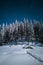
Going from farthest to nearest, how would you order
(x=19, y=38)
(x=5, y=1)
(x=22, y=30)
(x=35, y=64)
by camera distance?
1. (x=19, y=38)
2. (x=22, y=30)
3. (x=5, y=1)
4. (x=35, y=64)

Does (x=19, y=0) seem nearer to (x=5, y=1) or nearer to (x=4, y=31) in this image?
(x=5, y=1)

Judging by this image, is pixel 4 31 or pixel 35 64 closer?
pixel 35 64

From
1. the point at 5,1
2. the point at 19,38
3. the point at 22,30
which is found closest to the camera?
the point at 5,1

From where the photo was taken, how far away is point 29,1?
4043 millimetres

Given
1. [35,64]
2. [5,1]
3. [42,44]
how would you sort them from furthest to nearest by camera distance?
[42,44] → [5,1] → [35,64]

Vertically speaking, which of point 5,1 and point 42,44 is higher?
point 5,1

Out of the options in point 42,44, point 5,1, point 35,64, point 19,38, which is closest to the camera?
point 35,64

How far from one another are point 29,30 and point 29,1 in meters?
13.3

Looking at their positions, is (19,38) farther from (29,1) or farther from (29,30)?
(29,1)

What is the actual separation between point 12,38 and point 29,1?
1392 cm

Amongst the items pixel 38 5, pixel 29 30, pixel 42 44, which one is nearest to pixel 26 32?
pixel 29 30

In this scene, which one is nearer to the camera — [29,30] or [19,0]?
[19,0]

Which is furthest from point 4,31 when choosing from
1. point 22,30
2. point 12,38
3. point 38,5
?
point 38,5

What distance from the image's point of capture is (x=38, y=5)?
4188mm
